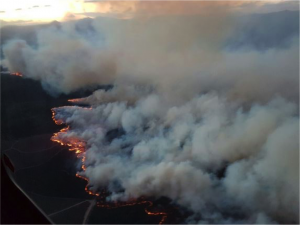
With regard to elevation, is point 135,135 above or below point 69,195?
above

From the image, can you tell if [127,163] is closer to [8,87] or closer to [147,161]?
[147,161]

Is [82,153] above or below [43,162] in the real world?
above

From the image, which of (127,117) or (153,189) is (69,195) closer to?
(153,189)

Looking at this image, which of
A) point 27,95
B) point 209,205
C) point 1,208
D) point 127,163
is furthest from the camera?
point 27,95

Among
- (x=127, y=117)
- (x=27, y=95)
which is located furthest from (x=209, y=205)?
(x=27, y=95)

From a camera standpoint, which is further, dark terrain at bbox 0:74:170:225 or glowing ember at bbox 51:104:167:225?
glowing ember at bbox 51:104:167:225

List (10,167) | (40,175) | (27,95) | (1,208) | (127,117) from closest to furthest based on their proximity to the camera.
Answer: (1,208)
(10,167)
(40,175)
(27,95)
(127,117)

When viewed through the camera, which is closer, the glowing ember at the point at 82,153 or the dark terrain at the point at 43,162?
the dark terrain at the point at 43,162

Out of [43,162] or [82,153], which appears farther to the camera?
[82,153]

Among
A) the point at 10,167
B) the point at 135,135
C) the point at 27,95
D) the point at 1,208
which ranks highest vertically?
the point at 27,95

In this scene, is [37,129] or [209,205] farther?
[37,129]
